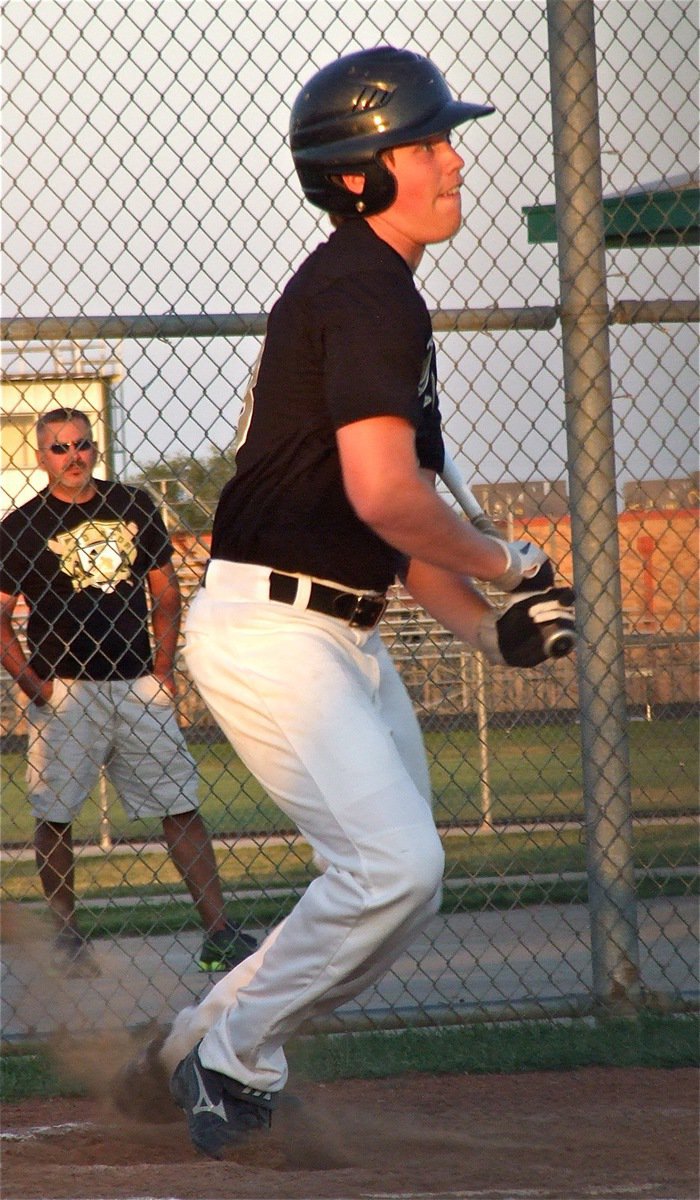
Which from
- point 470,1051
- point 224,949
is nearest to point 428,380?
point 470,1051

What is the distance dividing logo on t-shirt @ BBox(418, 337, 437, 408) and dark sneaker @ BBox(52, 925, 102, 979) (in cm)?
247

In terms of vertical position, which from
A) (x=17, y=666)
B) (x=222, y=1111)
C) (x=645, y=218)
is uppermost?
(x=645, y=218)

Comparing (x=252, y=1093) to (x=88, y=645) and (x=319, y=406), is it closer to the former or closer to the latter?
(x=319, y=406)

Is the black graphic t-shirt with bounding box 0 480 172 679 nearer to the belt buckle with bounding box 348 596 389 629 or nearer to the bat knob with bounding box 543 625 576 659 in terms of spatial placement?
the belt buckle with bounding box 348 596 389 629

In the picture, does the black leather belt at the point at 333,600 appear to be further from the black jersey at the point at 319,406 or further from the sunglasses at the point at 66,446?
the sunglasses at the point at 66,446

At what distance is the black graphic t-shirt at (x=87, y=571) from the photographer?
5762 mm

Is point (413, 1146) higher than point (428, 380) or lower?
lower

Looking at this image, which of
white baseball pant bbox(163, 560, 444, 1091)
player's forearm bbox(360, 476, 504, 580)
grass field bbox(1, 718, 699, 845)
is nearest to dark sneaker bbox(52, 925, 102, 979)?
white baseball pant bbox(163, 560, 444, 1091)

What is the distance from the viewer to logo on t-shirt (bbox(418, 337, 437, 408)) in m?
2.92

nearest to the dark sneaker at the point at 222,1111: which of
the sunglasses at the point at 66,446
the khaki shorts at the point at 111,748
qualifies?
the khaki shorts at the point at 111,748

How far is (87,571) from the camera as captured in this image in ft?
19.0

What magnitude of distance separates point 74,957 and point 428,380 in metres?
2.72

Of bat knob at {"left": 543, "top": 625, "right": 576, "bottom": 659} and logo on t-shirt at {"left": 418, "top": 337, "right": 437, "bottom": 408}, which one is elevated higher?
logo on t-shirt at {"left": 418, "top": 337, "right": 437, "bottom": 408}

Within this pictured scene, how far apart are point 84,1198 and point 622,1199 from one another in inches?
44.9
